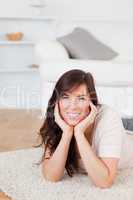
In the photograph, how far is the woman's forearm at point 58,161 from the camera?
197 centimetres

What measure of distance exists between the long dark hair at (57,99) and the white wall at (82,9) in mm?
2656

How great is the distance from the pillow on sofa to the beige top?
1531 mm

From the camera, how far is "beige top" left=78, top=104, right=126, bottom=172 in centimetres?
196

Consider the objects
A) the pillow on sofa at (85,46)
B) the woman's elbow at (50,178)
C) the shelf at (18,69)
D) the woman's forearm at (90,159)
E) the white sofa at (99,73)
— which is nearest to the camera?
the woman's forearm at (90,159)

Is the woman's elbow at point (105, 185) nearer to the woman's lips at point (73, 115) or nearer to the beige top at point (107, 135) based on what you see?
the beige top at point (107, 135)

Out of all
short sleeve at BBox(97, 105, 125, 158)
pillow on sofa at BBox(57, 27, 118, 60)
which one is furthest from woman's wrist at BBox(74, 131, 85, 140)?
pillow on sofa at BBox(57, 27, 118, 60)

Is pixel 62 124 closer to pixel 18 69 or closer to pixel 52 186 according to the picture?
pixel 52 186

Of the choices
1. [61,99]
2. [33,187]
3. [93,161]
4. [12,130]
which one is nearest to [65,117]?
[61,99]

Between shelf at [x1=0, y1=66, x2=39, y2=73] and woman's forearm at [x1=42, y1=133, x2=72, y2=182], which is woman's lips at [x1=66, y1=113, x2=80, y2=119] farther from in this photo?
shelf at [x1=0, y1=66, x2=39, y2=73]

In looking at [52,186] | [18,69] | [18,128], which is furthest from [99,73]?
[18,69]

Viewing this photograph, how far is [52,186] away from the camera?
2072 millimetres

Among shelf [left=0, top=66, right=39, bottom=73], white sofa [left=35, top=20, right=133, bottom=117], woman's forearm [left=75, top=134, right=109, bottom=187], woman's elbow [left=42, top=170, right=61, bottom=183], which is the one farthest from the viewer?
shelf [left=0, top=66, right=39, bottom=73]

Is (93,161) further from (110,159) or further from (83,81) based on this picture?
(83,81)

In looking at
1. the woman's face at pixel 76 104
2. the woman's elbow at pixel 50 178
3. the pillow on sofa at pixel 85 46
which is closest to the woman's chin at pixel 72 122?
the woman's face at pixel 76 104
